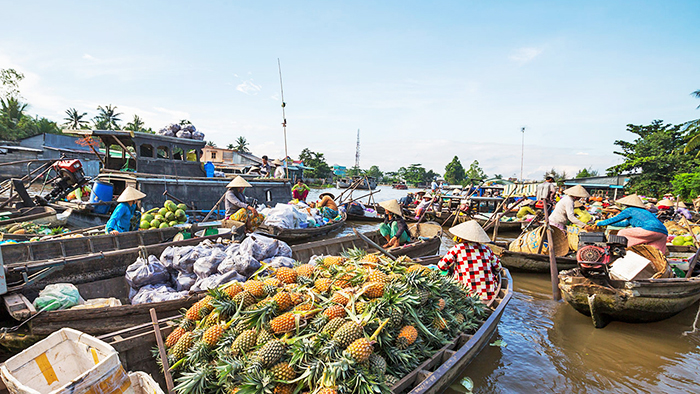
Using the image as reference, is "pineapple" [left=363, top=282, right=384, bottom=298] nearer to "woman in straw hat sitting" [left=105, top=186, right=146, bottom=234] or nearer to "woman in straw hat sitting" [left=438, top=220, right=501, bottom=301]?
"woman in straw hat sitting" [left=438, top=220, right=501, bottom=301]

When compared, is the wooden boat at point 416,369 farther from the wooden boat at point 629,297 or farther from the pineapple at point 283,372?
the wooden boat at point 629,297

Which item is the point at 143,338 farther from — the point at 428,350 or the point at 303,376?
the point at 428,350

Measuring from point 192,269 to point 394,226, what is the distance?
4.14 meters

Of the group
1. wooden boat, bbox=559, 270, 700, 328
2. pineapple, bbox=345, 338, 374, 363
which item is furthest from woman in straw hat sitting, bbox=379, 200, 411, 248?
pineapple, bbox=345, 338, 374, 363

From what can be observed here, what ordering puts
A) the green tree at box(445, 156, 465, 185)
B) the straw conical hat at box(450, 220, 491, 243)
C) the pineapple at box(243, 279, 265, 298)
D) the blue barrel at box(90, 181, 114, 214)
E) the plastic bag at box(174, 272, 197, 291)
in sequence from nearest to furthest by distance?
the pineapple at box(243, 279, 265, 298) → the straw conical hat at box(450, 220, 491, 243) → the plastic bag at box(174, 272, 197, 291) → the blue barrel at box(90, 181, 114, 214) → the green tree at box(445, 156, 465, 185)

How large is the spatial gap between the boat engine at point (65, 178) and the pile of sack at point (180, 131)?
329 centimetres

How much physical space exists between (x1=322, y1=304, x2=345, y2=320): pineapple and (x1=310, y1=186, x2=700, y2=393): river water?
206cm

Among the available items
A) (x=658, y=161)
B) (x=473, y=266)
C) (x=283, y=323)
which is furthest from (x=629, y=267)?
(x=658, y=161)

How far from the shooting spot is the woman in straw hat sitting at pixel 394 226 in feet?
21.9

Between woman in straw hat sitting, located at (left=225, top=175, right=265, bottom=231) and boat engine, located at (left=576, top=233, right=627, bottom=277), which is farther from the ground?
woman in straw hat sitting, located at (left=225, top=175, right=265, bottom=231)

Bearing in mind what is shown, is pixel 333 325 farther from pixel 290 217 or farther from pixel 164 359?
pixel 290 217

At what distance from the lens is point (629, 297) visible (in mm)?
5355

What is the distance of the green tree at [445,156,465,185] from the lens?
3226 inches

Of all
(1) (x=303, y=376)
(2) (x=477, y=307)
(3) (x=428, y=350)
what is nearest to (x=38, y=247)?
(1) (x=303, y=376)
